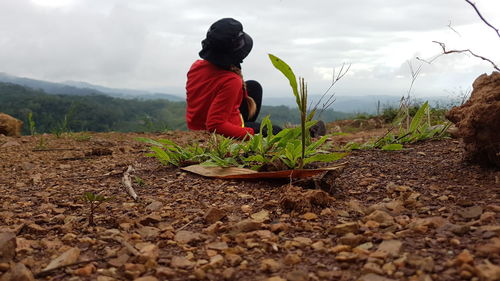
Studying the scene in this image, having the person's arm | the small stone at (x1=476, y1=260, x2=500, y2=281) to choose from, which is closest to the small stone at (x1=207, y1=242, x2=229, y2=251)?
the small stone at (x1=476, y1=260, x2=500, y2=281)

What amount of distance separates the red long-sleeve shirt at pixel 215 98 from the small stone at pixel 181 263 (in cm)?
341

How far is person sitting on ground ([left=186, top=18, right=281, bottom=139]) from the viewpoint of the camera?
4941 mm

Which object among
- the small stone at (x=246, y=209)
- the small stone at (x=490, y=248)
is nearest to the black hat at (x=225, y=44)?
the small stone at (x=246, y=209)

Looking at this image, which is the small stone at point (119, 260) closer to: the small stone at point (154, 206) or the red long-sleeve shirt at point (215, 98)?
the small stone at point (154, 206)

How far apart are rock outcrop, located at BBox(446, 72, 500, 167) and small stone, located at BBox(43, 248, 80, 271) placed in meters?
1.93

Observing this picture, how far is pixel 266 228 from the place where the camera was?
5.70ft

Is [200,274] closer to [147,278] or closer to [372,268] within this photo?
[147,278]

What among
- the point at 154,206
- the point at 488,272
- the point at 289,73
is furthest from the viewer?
the point at 289,73

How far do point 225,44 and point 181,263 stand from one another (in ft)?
12.3

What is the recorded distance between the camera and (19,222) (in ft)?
6.41

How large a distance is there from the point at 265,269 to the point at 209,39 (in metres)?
3.93

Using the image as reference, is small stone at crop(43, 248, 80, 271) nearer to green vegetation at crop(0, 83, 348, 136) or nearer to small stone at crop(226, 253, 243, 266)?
small stone at crop(226, 253, 243, 266)

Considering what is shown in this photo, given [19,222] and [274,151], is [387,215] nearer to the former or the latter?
[274,151]

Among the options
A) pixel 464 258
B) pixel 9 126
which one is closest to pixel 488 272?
pixel 464 258
